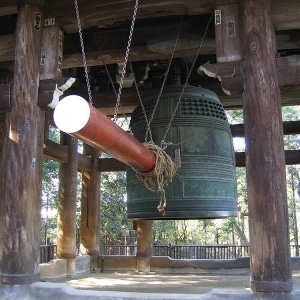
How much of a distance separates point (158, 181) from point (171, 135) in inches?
34.3

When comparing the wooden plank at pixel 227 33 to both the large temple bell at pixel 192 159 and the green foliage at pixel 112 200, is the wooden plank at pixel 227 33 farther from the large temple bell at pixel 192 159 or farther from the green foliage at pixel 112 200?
the green foliage at pixel 112 200

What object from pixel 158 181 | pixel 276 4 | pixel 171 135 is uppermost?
pixel 276 4

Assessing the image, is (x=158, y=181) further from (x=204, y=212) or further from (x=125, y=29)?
(x=125, y=29)

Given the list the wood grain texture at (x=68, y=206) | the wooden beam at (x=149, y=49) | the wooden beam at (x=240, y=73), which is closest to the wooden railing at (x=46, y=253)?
the wood grain texture at (x=68, y=206)

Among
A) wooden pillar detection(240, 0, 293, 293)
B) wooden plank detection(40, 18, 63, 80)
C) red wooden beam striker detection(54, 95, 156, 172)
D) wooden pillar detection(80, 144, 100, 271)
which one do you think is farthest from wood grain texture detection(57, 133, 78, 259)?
red wooden beam striker detection(54, 95, 156, 172)

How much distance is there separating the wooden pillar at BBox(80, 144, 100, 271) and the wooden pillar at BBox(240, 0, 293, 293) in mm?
5843

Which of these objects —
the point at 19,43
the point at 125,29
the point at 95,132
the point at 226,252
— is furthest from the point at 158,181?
the point at 226,252

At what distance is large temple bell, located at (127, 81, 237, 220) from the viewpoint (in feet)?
13.8

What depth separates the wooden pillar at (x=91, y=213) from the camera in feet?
29.9

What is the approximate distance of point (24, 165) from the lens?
4145 mm

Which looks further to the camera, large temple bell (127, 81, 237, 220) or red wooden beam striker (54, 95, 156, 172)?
large temple bell (127, 81, 237, 220)

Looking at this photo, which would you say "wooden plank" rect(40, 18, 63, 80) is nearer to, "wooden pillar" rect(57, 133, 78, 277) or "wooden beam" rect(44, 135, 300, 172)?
"wooden beam" rect(44, 135, 300, 172)

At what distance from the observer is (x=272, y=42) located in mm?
3912

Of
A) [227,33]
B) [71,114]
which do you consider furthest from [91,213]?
[71,114]
